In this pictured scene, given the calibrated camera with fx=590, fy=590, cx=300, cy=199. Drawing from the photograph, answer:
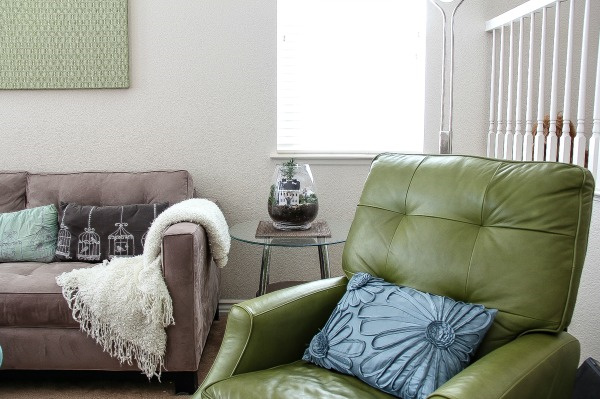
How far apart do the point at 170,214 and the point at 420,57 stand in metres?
1.64

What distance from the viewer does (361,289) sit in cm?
164

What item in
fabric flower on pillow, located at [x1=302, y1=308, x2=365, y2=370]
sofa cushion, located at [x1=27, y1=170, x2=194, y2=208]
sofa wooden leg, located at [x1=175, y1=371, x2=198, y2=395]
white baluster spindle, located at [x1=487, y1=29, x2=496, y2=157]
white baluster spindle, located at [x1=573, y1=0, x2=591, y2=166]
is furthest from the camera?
white baluster spindle, located at [x1=487, y1=29, x2=496, y2=157]

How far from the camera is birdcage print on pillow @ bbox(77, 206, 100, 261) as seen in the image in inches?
103

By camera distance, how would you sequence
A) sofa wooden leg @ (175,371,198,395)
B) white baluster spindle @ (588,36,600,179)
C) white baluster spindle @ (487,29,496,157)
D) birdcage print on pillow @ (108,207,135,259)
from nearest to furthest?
1. white baluster spindle @ (588,36,600,179)
2. sofa wooden leg @ (175,371,198,395)
3. birdcage print on pillow @ (108,207,135,259)
4. white baluster spindle @ (487,29,496,157)

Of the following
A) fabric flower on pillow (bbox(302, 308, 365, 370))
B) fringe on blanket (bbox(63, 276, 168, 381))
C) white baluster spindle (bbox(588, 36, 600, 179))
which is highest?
white baluster spindle (bbox(588, 36, 600, 179))

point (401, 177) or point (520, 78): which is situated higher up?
point (520, 78)

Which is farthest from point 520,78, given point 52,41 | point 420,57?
point 52,41

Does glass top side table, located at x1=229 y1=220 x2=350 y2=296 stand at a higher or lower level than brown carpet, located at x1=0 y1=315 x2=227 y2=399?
higher

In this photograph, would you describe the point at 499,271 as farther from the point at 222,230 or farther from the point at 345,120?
the point at 345,120

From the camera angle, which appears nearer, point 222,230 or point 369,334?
point 369,334

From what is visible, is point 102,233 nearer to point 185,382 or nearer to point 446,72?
point 185,382

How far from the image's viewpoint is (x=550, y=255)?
1.41m

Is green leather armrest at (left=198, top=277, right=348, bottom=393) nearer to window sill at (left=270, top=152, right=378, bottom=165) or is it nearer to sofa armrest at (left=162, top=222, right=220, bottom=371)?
sofa armrest at (left=162, top=222, right=220, bottom=371)

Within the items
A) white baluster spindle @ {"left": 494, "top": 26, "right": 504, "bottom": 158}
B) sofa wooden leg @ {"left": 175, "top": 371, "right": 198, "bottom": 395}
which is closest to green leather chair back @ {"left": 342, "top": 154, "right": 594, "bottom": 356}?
sofa wooden leg @ {"left": 175, "top": 371, "right": 198, "bottom": 395}
